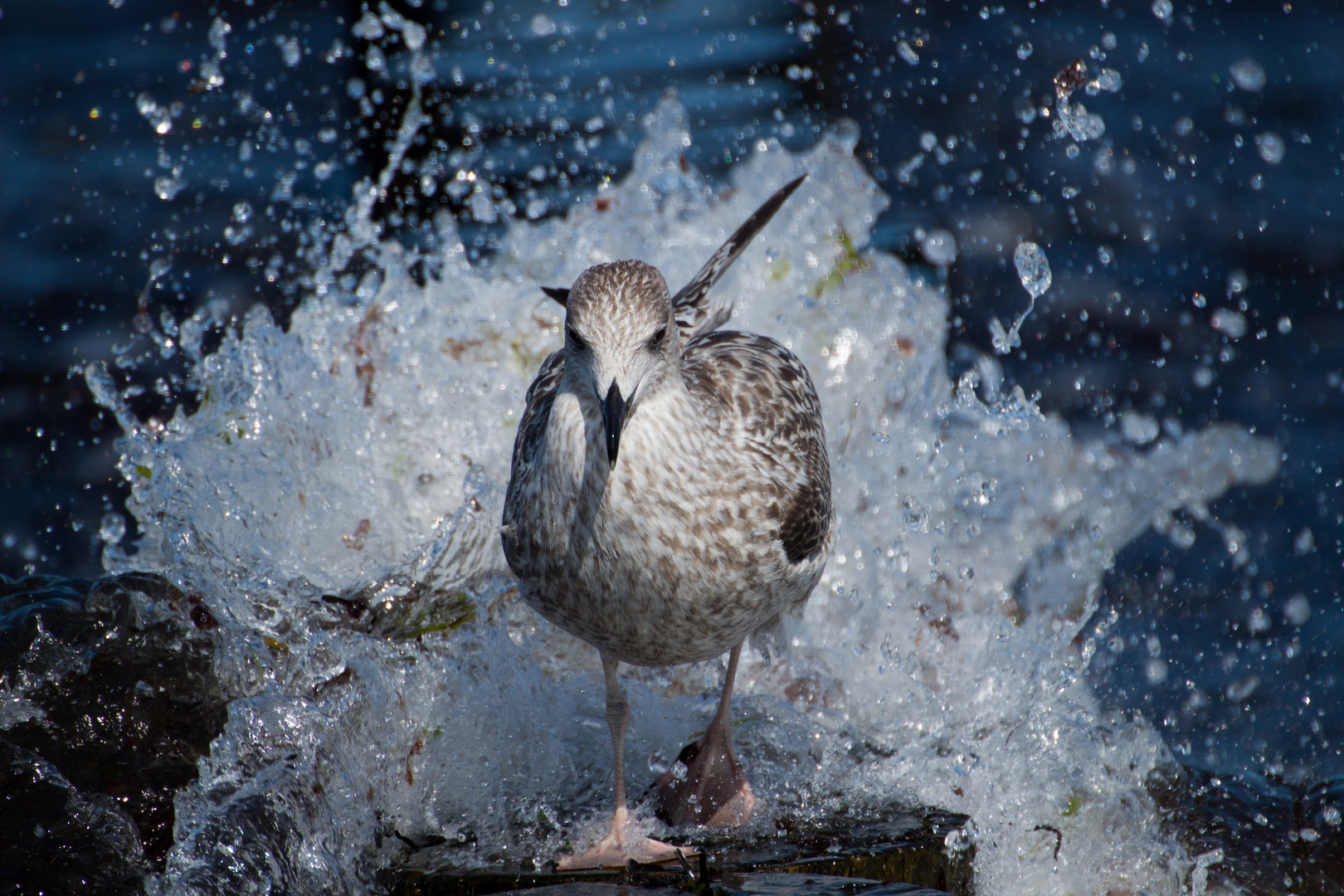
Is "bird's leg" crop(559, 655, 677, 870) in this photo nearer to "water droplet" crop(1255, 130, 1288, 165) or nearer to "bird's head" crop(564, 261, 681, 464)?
"bird's head" crop(564, 261, 681, 464)

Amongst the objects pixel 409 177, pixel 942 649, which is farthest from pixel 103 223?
pixel 942 649

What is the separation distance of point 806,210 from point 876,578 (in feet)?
7.70

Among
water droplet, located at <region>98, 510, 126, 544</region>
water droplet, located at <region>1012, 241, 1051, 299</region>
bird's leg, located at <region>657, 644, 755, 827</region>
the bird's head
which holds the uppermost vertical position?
water droplet, located at <region>1012, 241, 1051, 299</region>

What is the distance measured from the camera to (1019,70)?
8.33 m

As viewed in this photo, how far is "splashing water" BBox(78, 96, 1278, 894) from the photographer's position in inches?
133

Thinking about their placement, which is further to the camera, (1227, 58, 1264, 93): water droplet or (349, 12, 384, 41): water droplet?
(349, 12, 384, 41): water droplet

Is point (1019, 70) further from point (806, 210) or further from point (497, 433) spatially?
point (497, 433)

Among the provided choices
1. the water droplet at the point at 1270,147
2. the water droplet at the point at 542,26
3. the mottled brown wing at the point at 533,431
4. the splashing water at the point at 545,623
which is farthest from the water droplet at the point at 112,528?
the water droplet at the point at 1270,147

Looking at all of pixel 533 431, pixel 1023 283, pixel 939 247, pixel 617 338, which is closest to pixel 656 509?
pixel 617 338

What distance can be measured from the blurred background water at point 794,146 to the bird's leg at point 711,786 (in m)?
4.25

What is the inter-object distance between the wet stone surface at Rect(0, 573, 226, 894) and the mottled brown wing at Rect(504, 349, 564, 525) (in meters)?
1.21

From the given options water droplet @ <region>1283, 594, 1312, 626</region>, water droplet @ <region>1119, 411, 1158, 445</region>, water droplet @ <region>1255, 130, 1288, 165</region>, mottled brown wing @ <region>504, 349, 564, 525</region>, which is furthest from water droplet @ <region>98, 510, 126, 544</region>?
water droplet @ <region>1255, 130, 1288, 165</region>

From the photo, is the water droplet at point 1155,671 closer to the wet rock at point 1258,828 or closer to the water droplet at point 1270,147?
the wet rock at point 1258,828

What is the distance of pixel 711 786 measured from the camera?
340cm
